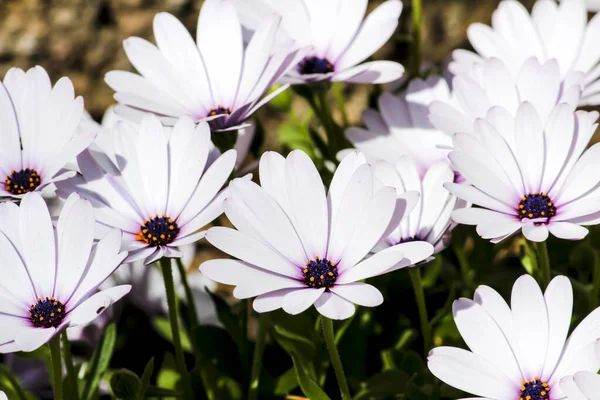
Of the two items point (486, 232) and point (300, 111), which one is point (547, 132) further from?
point (300, 111)

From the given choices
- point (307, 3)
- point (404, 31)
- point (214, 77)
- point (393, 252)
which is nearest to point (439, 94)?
point (307, 3)

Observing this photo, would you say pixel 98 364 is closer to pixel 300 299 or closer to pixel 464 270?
pixel 300 299

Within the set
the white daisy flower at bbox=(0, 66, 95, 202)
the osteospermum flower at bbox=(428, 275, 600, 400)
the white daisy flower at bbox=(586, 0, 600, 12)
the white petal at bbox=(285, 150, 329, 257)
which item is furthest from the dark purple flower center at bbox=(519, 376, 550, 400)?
the white daisy flower at bbox=(586, 0, 600, 12)

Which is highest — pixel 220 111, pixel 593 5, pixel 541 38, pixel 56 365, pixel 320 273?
A: pixel 593 5

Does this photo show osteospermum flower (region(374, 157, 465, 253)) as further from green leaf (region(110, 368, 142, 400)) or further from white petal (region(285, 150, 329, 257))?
green leaf (region(110, 368, 142, 400))

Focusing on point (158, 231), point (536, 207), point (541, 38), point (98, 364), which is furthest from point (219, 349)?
point (541, 38)

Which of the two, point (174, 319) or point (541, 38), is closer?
point (174, 319)

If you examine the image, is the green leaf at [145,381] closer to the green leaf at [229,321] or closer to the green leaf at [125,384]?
the green leaf at [125,384]
